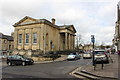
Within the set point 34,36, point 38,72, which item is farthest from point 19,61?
point 34,36

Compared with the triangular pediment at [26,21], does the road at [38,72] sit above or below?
below

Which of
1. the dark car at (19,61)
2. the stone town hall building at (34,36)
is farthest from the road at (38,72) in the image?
the stone town hall building at (34,36)

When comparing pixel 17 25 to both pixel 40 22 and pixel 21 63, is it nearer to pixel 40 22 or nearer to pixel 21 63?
pixel 40 22

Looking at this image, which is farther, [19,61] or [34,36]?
[34,36]

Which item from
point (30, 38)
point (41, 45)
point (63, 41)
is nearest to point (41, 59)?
point (41, 45)

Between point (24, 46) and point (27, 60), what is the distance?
15.9m

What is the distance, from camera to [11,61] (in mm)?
20797

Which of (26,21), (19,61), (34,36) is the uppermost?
(26,21)

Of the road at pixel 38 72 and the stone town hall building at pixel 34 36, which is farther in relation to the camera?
the stone town hall building at pixel 34 36

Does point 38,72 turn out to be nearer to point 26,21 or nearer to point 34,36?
point 34,36

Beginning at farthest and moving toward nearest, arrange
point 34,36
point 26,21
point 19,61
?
1. point 26,21
2. point 34,36
3. point 19,61

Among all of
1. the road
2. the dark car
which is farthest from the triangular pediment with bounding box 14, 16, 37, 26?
the road

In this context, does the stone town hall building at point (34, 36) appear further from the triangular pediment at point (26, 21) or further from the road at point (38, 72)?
the road at point (38, 72)

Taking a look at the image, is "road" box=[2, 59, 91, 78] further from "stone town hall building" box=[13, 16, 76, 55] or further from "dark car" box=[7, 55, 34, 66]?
"stone town hall building" box=[13, 16, 76, 55]
